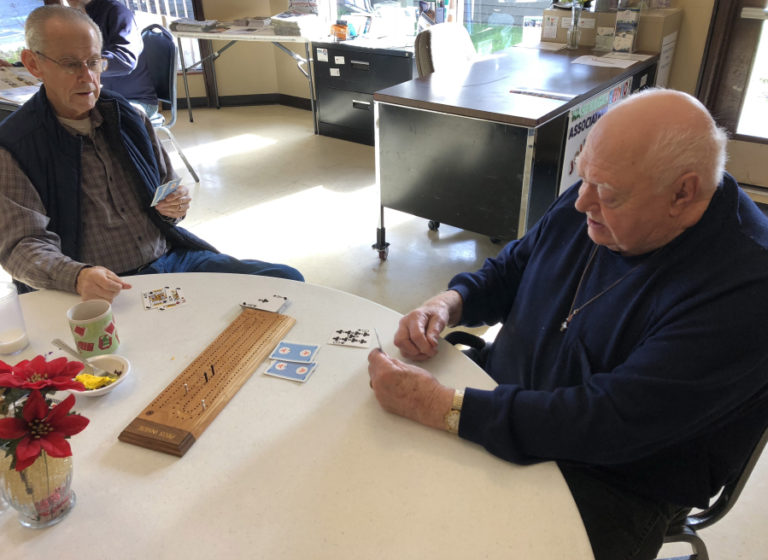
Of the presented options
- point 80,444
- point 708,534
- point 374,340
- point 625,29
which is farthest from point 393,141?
point 80,444

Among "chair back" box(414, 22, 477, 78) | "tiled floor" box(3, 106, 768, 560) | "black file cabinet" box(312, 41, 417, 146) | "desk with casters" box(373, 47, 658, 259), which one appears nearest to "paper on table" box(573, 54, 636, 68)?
"desk with casters" box(373, 47, 658, 259)

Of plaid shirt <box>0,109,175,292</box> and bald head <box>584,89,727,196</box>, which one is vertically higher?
bald head <box>584,89,727,196</box>

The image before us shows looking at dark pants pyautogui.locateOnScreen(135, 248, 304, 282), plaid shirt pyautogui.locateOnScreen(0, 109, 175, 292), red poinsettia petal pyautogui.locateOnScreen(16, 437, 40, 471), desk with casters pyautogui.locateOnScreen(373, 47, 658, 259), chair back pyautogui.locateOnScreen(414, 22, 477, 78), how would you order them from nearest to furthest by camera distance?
red poinsettia petal pyautogui.locateOnScreen(16, 437, 40, 471) → plaid shirt pyautogui.locateOnScreen(0, 109, 175, 292) → dark pants pyautogui.locateOnScreen(135, 248, 304, 282) → desk with casters pyautogui.locateOnScreen(373, 47, 658, 259) → chair back pyautogui.locateOnScreen(414, 22, 477, 78)

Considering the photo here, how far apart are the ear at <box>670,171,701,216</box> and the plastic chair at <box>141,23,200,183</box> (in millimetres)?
3236

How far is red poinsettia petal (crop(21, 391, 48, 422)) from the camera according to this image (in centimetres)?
75

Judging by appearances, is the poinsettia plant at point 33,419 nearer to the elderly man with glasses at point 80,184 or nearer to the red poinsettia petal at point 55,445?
the red poinsettia petal at point 55,445

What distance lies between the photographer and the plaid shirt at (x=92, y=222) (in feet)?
4.85

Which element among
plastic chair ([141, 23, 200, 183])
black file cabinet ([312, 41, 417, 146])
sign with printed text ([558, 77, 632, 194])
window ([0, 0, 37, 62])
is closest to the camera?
sign with printed text ([558, 77, 632, 194])

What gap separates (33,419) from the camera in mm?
751

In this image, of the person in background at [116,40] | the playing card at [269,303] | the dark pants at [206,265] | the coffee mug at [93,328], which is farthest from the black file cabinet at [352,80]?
the coffee mug at [93,328]

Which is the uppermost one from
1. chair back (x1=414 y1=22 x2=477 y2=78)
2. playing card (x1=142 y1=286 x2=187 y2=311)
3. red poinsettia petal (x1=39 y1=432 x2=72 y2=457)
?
chair back (x1=414 y1=22 x2=477 y2=78)

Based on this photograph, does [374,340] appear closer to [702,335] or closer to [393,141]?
[702,335]

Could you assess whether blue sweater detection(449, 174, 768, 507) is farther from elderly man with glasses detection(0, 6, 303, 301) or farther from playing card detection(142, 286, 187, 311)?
elderly man with glasses detection(0, 6, 303, 301)

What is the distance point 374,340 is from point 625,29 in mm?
2949
